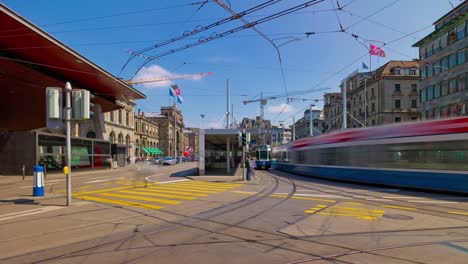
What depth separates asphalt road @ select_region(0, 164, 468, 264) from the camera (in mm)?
5438

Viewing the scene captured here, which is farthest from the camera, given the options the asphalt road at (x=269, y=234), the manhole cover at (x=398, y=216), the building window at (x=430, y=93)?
the building window at (x=430, y=93)

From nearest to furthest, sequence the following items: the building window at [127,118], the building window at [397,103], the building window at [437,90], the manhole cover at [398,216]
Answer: the manhole cover at [398,216] < the building window at [437,90] < the building window at [397,103] < the building window at [127,118]

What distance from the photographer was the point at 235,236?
6.78m

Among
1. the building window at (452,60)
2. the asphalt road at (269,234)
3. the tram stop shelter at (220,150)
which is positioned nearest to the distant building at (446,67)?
the building window at (452,60)

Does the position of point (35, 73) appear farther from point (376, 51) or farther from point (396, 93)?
point (396, 93)

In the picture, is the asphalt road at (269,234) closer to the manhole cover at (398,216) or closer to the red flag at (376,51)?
the manhole cover at (398,216)

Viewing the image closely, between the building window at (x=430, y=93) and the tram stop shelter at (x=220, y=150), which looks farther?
the building window at (x=430, y=93)

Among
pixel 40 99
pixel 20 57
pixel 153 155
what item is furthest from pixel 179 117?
pixel 20 57

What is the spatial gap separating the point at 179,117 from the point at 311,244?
122 m

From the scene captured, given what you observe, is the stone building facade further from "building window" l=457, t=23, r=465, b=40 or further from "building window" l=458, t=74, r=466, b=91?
"building window" l=457, t=23, r=465, b=40

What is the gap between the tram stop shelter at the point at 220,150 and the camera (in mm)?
26312

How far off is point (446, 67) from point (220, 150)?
34.6 meters

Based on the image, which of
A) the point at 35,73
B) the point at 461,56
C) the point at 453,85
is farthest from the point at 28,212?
the point at 453,85

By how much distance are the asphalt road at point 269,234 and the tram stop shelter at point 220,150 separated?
14.7m
